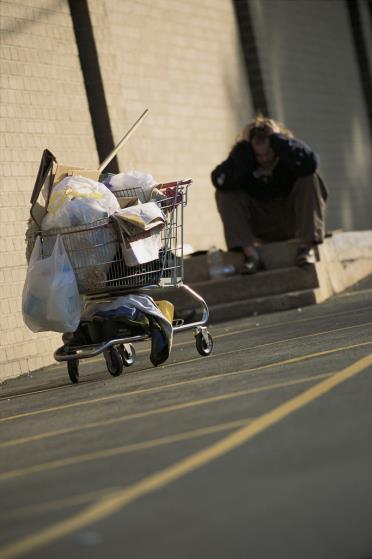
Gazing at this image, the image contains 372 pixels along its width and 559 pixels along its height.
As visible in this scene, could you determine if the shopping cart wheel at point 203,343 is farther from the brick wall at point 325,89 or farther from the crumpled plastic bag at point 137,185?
the brick wall at point 325,89

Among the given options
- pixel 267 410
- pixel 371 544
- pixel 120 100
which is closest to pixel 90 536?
pixel 371 544

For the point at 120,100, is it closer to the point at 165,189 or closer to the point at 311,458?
the point at 165,189

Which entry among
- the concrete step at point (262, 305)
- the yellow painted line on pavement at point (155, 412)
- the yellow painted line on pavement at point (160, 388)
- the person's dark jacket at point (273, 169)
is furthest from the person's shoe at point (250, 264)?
the yellow painted line on pavement at point (155, 412)

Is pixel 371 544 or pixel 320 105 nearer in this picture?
pixel 371 544

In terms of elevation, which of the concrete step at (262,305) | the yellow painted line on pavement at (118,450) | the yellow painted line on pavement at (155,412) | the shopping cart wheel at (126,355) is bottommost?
the concrete step at (262,305)

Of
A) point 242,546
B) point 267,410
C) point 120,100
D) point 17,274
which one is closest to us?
point 242,546

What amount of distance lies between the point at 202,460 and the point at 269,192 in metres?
8.41

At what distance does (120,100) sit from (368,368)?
310 inches

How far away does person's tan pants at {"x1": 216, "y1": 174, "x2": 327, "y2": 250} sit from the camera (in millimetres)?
12469

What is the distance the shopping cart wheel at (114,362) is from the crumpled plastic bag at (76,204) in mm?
853

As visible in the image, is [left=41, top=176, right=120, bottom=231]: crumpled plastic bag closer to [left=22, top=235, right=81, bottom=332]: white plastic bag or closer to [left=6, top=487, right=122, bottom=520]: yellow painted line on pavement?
[left=22, top=235, right=81, bottom=332]: white plastic bag

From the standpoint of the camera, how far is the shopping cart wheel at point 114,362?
835 centimetres

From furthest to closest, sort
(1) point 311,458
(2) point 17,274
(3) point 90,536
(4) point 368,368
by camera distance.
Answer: (2) point 17,274
(4) point 368,368
(1) point 311,458
(3) point 90,536

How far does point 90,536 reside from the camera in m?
3.56
